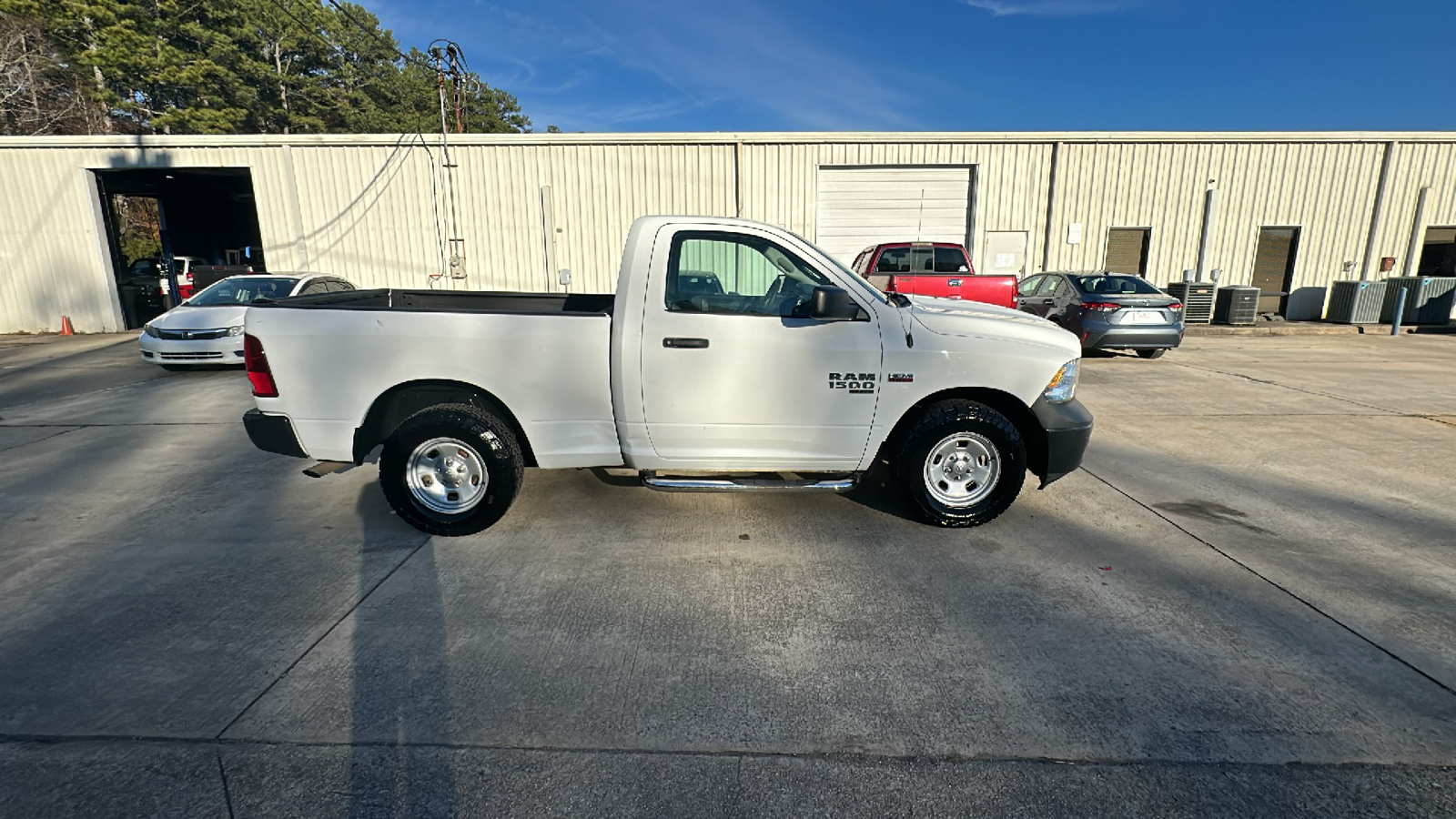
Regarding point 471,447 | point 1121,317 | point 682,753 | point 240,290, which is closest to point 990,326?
point 682,753

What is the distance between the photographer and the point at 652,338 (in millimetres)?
3699

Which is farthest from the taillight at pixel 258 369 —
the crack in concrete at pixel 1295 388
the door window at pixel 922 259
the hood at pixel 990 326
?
the crack in concrete at pixel 1295 388

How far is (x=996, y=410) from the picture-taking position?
13.2 feet

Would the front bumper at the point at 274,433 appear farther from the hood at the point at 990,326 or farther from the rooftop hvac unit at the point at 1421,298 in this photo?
the rooftop hvac unit at the point at 1421,298

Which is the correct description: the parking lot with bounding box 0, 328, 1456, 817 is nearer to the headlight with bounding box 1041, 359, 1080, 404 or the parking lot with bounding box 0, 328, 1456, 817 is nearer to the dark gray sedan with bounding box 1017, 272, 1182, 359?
the headlight with bounding box 1041, 359, 1080, 404

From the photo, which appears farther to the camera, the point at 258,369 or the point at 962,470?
the point at 962,470

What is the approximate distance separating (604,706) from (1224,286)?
1934cm

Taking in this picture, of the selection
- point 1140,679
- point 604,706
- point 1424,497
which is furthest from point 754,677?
point 1424,497

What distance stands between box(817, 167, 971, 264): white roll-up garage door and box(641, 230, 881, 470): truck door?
12357 mm

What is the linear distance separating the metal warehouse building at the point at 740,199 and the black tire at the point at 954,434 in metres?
12.3

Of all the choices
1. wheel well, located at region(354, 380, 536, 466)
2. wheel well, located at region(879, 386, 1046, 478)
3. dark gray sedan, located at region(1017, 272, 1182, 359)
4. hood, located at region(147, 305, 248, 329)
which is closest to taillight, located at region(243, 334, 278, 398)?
wheel well, located at region(354, 380, 536, 466)

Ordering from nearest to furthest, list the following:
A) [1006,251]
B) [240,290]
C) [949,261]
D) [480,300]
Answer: [480,300] → [240,290] → [949,261] → [1006,251]

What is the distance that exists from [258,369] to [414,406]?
87 cm

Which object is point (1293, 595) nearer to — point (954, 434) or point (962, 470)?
point (962, 470)
